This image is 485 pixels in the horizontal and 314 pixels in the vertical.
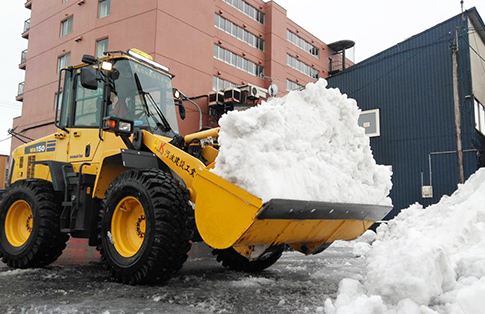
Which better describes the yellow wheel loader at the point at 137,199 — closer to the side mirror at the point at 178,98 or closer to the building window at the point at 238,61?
the side mirror at the point at 178,98

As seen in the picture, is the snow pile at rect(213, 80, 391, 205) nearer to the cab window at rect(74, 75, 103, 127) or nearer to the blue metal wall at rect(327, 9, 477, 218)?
the cab window at rect(74, 75, 103, 127)

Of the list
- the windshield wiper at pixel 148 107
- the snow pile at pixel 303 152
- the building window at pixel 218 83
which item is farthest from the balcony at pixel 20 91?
the snow pile at pixel 303 152

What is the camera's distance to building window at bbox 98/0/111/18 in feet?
84.2

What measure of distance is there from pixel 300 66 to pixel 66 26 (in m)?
20.5

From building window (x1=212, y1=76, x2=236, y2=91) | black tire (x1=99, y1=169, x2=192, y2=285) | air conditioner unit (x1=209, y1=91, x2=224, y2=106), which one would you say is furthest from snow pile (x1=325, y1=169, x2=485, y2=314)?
building window (x1=212, y1=76, x2=236, y2=91)

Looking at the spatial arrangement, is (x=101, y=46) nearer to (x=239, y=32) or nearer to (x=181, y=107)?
(x=239, y=32)

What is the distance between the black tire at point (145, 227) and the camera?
15.1ft

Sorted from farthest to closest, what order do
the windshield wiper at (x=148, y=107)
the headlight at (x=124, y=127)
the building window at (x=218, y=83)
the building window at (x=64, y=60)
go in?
the building window at (x=218, y=83)
the building window at (x=64, y=60)
the windshield wiper at (x=148, y=107)
the headlight at (x=124, y=127)

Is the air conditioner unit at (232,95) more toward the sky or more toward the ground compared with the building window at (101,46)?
more toward the ground

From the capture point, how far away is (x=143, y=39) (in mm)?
23547

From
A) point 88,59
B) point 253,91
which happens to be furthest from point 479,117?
point 88,59

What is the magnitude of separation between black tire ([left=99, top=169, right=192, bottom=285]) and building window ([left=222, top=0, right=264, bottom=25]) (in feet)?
93.4

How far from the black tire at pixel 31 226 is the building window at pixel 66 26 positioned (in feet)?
79.5

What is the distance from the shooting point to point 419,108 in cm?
1762
